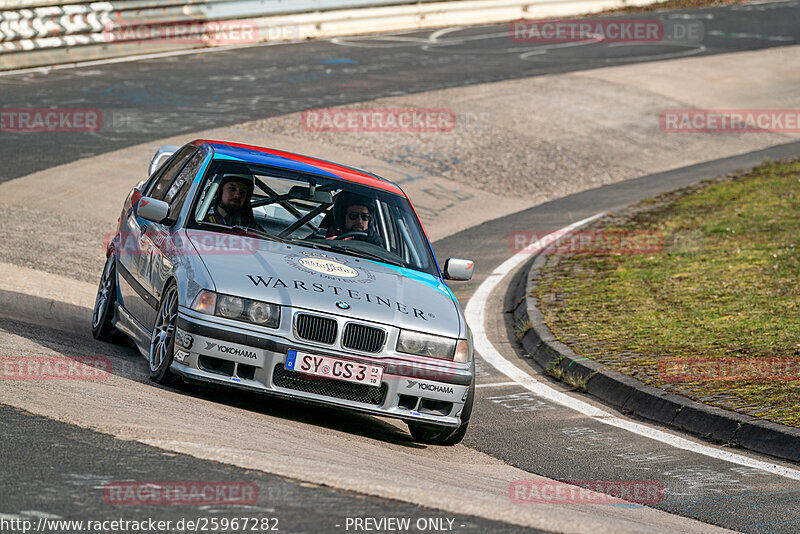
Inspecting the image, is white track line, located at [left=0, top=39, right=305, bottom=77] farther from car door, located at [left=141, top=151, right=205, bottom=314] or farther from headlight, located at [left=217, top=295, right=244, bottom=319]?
headlight, located at [left=217, top=295, right=244, bottom=319]

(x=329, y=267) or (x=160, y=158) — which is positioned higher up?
(x=160, y=158)

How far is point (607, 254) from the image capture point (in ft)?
46.2

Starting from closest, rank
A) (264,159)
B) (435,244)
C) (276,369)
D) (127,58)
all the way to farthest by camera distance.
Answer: (276,369) < (264,159) < (435,244) < (127,58)

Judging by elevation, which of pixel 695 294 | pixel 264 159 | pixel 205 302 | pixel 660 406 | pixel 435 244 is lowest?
pixel 435 244

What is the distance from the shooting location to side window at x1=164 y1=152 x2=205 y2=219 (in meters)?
8.09

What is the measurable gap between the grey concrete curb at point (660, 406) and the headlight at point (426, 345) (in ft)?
7.19

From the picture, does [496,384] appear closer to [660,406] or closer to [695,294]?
[660,406]

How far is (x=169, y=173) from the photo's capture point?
29.5 ft

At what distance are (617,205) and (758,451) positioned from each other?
10.1m

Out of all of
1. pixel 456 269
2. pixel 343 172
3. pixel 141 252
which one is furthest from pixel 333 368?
pixel 343 172

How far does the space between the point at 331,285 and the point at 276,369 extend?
2.14 ft

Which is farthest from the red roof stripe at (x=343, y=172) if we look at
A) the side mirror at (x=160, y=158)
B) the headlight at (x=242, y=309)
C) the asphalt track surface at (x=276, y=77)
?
the asphalt track surface at (x=276, y=77)

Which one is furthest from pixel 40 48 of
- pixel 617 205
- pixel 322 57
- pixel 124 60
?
pixel 617 205

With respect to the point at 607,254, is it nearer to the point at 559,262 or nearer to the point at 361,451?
the point at 559,262
